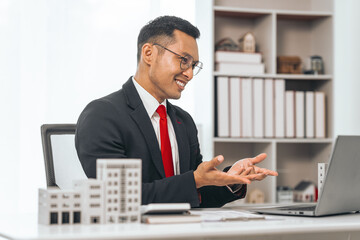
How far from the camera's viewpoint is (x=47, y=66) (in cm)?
317

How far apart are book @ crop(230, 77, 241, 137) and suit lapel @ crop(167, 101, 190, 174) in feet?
3.52

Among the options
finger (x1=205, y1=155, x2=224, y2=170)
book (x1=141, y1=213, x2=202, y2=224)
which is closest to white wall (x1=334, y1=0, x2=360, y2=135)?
finger (x1=205, y1=155, x2=224, y2=170)

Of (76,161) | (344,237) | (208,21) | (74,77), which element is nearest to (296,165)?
(208,21)

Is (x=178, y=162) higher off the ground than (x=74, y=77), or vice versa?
(x=74, y=77)

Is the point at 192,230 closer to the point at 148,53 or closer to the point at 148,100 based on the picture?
the point at 148,100

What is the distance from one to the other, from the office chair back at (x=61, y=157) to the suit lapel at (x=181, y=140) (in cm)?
39

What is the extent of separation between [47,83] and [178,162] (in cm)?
132

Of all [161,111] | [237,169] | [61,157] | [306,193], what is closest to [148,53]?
[161,111]

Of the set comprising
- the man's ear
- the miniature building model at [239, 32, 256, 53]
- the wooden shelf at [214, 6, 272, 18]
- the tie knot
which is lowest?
the tie knot

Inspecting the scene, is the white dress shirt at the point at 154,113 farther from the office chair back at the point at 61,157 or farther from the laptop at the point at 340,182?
the laptop at the point at 340,182

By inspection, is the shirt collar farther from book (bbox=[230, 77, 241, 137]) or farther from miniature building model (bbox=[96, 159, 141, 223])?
book (bbox=[230, 77, 241, 137])

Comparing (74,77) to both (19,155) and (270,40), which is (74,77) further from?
(270,40)

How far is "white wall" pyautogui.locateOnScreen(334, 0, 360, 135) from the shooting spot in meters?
3.32

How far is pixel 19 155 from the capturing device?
3.09 meters
